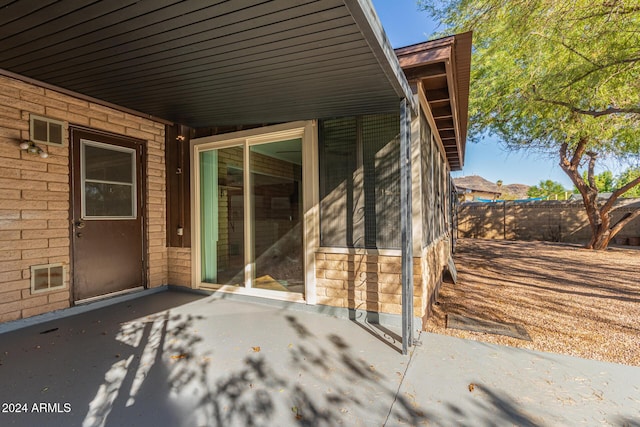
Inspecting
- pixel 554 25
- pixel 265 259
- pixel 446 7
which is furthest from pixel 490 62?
pixel 265 259

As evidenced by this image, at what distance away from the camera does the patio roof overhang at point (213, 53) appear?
1.86 meters

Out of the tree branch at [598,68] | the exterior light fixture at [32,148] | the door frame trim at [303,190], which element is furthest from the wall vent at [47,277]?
the tree branch at [598,68]

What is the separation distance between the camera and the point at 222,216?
4.48 metres

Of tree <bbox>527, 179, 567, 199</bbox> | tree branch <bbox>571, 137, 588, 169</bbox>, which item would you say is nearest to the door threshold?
tree branch <bbox>571, 137, 588, 169</bbox>

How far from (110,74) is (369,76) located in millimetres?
2339

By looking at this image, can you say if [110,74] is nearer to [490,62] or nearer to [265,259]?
[265,259]

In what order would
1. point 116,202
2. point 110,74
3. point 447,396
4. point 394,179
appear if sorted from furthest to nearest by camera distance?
point 116,202, point 394,179, point 110,74, point 447,396

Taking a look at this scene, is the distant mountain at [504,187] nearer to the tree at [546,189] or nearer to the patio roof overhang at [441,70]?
the tree at [546,189]

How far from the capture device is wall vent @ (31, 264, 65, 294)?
10.6ft

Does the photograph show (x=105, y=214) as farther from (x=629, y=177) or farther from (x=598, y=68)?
(x=629, y=177)

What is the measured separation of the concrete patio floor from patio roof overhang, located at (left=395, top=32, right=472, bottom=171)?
250 centimetres

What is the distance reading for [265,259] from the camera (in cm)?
420

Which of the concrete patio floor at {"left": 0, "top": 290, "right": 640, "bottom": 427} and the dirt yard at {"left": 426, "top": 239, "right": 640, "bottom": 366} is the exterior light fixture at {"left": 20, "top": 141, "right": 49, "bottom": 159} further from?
the dirt yard at {"left": 426, "top": 239, "right": 640, "bottom": 366}

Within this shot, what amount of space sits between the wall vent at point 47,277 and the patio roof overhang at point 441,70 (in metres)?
4.14
